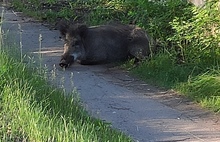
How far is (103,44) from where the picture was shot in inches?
412

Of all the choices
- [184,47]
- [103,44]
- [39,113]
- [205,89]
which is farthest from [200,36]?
[39,113]

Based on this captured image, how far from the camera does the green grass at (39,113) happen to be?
551 cm

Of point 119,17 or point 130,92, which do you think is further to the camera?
point 119,17

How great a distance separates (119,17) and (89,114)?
20.4ft

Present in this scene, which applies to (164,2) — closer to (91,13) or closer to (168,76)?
(168,76)

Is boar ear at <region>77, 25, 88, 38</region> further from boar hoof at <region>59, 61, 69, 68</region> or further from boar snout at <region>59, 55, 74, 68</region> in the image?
boar hoof at <region>59, 61, 69, 68</region>

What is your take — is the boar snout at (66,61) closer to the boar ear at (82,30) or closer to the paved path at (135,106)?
the paved path at (135,106)

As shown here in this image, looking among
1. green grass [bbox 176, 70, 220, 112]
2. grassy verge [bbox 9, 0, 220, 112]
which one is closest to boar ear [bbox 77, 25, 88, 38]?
grassy verge [bbox 9, 0, 220, 112]

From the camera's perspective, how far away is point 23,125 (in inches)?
223

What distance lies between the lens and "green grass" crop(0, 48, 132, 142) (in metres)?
5.51

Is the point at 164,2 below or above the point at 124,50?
above

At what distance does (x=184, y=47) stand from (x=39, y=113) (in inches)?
174

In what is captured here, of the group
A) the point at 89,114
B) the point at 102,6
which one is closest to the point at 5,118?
the point at 89,114

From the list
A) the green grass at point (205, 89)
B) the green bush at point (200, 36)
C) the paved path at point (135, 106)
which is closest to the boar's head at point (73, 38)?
the paved path at point (135, 106)
